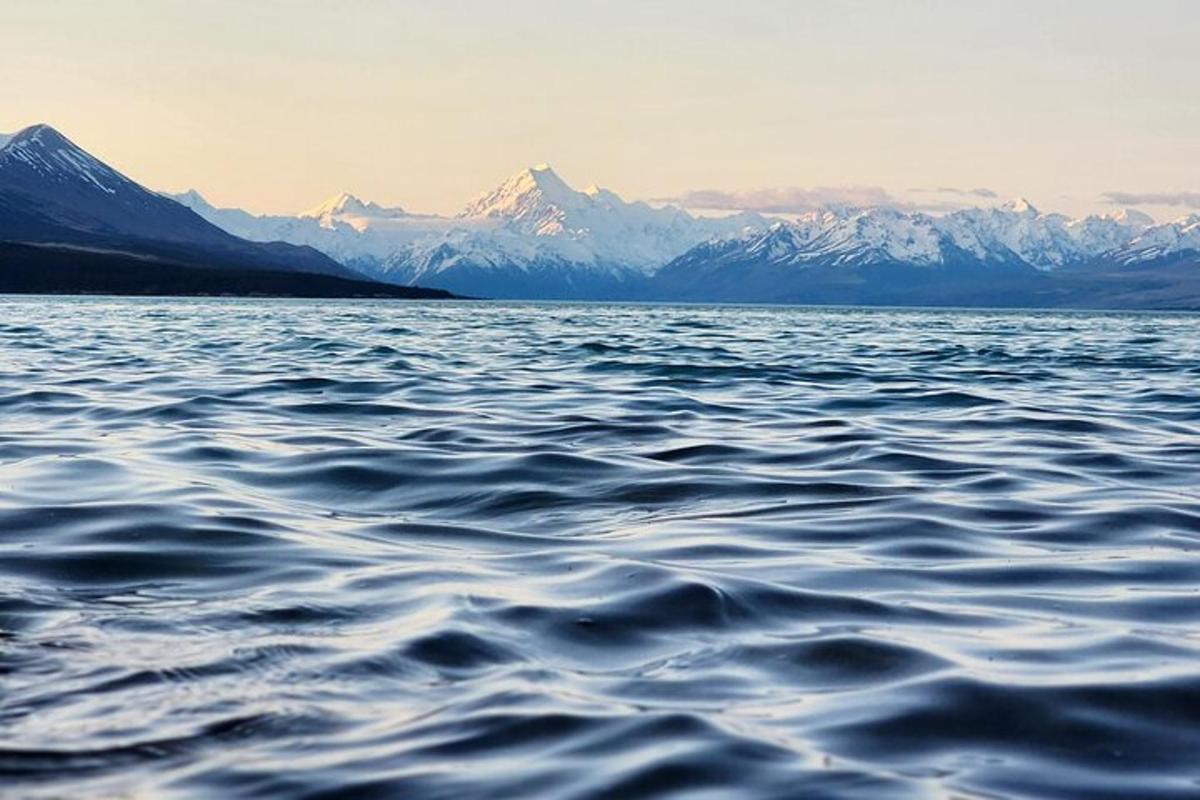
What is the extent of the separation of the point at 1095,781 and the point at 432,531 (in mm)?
6925

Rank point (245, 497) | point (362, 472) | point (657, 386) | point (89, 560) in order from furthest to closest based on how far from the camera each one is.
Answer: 1. point (657, 386)
2. point (362, 472)
3. point (245, 497)
4. point (89, 560)

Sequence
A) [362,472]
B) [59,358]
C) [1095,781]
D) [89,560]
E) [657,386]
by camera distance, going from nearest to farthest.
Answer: [1095,781] < [89,560] < [362,472] < [657,386] < [59,358]

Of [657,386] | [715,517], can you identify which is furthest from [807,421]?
[715,517]

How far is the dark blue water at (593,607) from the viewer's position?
21.4 feet

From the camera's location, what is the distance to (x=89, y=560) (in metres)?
10.8

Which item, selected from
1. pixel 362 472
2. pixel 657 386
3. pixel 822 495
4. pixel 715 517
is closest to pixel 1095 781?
pixel 715 517

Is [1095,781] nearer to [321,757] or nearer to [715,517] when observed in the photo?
[321,757]

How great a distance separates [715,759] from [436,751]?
1.16 meters

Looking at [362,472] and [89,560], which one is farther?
[362,472]

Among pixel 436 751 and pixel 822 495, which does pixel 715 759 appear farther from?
pixel 822 495

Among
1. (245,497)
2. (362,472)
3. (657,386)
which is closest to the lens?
(245,497)

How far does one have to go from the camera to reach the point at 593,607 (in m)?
9.41

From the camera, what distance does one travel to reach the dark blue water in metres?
6.52

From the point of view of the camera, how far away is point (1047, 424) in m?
22.2
